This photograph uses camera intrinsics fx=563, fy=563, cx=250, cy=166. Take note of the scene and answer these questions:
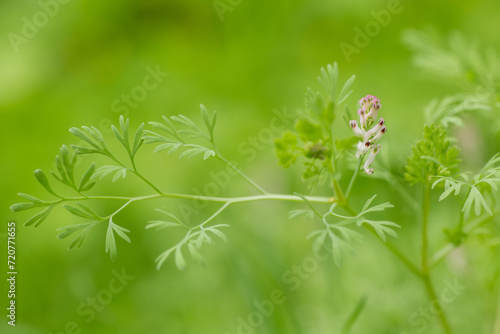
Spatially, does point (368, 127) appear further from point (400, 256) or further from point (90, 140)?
point (90, 140)

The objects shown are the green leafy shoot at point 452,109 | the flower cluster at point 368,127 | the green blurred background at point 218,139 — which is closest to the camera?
the flower cluster at point 368,127

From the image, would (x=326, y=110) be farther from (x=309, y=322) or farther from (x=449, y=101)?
(x=309, y=322)

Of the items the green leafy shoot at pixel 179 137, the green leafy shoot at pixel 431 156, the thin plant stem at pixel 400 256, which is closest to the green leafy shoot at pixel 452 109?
the green leafy shoot at pixel 431 156

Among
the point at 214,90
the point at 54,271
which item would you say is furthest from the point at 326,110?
the point at 214,90

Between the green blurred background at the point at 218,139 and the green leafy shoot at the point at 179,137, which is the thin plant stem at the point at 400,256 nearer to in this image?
the green leafy shoot at the point at 179,137

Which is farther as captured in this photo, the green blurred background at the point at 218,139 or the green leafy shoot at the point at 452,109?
the green blurred background at the point at 218,139

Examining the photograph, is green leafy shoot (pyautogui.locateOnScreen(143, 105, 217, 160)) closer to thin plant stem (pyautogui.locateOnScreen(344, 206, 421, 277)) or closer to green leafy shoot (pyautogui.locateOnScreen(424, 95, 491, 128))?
thin plant stem (pyautogui.locateOnScreen(344, 206, 421, 277))

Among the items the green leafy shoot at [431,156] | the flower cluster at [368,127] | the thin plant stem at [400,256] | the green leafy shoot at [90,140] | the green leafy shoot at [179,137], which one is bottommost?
the thin plant stem at [400,256]

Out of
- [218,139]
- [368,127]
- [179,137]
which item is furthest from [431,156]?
[218,139]
